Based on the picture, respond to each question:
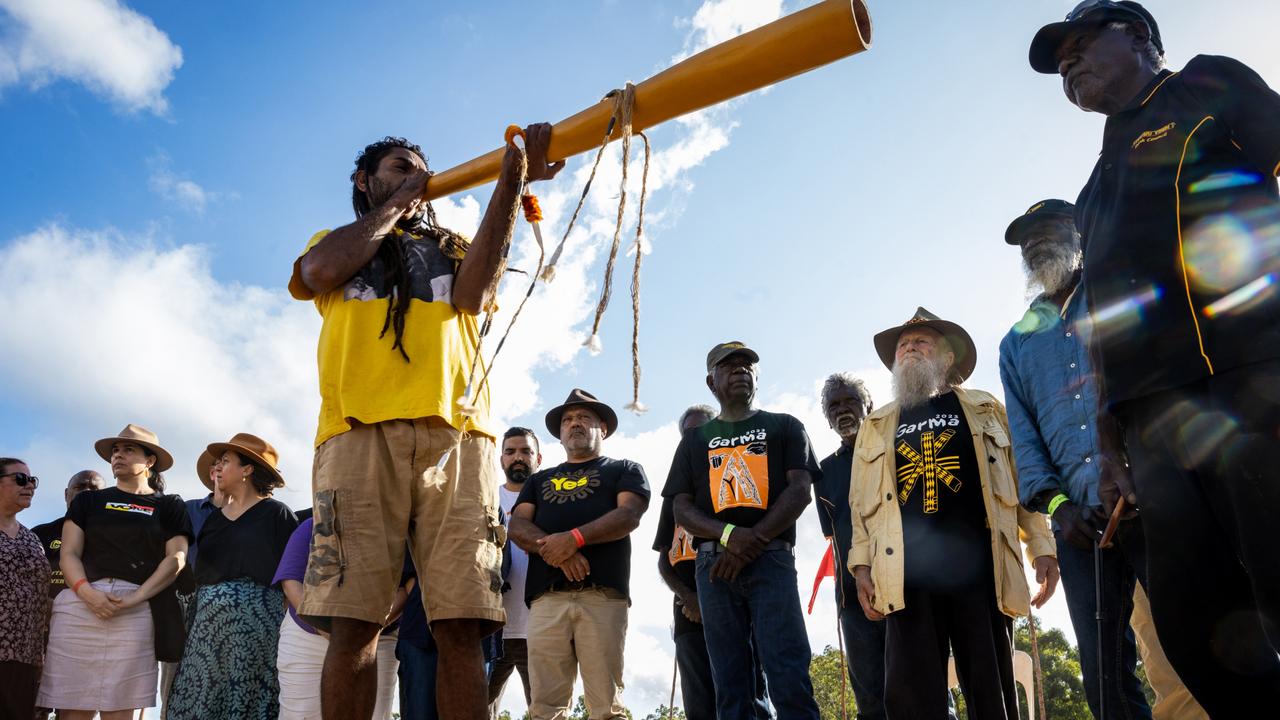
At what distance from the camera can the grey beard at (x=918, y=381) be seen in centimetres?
485

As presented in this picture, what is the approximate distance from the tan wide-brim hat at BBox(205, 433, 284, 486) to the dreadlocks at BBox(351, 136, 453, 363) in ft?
11.0

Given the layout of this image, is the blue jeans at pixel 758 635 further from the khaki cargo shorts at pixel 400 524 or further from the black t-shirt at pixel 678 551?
the khaki cargo shorts at pixel 400 524

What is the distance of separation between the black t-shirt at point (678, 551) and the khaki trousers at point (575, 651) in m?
0.61

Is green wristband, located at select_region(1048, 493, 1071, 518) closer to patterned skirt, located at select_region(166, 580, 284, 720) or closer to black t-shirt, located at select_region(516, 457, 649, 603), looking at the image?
black t-shirt, located at select_region(516, 457, 649, 603)

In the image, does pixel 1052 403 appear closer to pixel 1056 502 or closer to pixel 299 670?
pixel 1056 502

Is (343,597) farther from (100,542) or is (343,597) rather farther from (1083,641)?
(100,542)

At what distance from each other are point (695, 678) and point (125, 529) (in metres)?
4.16

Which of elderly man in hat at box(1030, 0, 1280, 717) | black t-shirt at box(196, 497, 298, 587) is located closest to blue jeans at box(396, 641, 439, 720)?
black t-shirt at box(196, 497, 298, 587)

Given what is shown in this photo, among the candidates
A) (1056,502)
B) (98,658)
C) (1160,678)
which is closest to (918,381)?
(1056,502)

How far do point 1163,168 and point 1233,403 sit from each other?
69 cm

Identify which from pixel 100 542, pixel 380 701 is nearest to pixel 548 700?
pixel 380 701

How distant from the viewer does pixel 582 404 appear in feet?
21.5

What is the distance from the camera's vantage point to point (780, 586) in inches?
193

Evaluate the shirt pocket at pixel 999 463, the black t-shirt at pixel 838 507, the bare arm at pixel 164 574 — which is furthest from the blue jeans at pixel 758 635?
the bare arm at pixel 164 574
